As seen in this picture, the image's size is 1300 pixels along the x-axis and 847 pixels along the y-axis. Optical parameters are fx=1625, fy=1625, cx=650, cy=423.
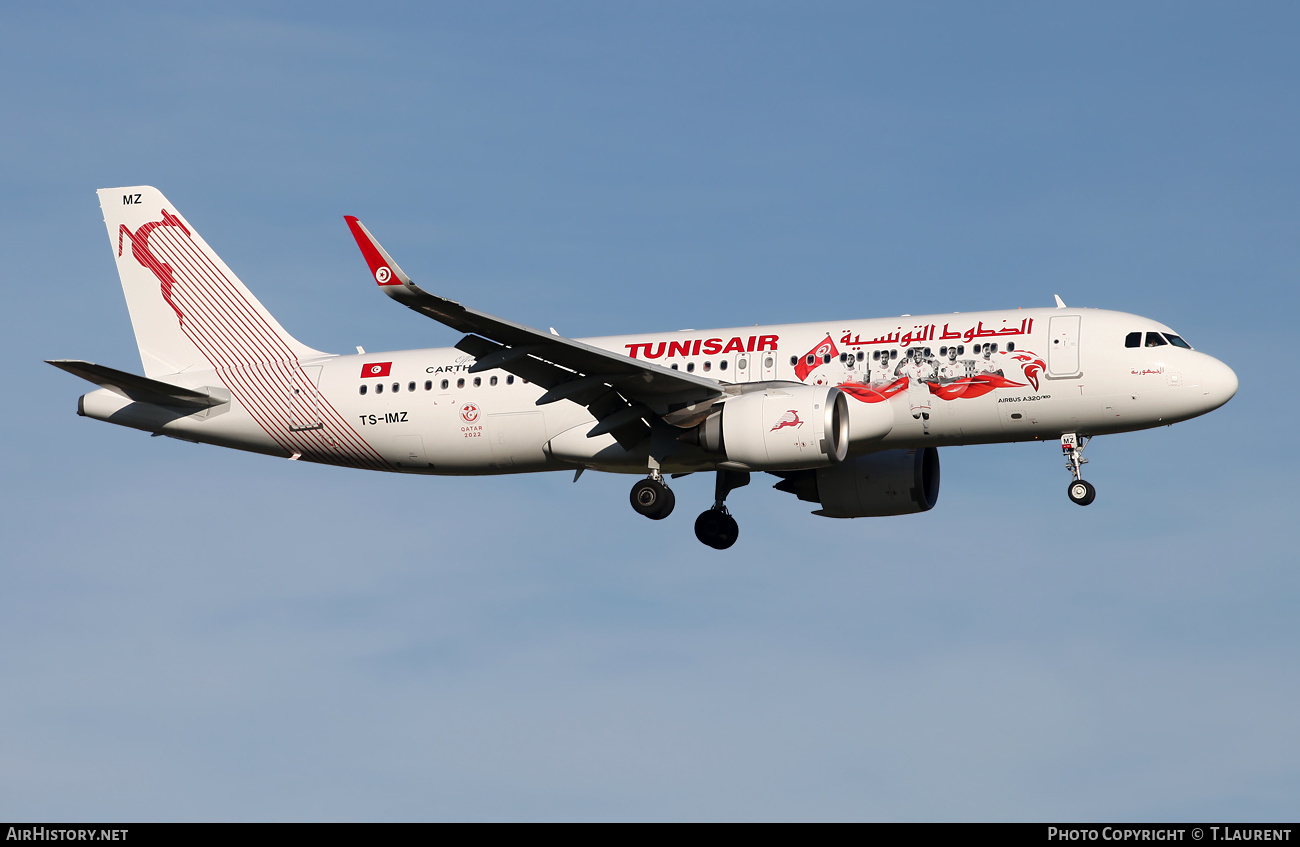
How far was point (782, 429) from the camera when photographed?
35.1 metres

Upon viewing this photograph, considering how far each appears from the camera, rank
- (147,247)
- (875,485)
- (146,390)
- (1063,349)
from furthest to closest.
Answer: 1. (147,247)
2. (875,485)
3. (146,390)
4. (1063,349)

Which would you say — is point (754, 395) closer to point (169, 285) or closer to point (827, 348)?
point (827, 348)

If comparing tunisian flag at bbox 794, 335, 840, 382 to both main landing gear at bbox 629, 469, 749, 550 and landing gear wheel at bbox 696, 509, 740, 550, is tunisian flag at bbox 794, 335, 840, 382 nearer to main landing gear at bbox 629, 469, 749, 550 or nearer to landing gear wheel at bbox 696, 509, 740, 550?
main landing gear at bbox 629, 469, 749, 550

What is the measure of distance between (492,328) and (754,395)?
6.52m

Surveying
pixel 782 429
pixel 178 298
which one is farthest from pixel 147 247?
pixel 782 429

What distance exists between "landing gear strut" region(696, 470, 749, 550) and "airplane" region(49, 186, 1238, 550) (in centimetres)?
6

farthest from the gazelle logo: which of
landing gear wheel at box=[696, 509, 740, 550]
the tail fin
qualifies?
the tail fin

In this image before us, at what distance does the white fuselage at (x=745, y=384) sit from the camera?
3569cm

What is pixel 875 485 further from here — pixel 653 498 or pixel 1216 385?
pixel 1216 385

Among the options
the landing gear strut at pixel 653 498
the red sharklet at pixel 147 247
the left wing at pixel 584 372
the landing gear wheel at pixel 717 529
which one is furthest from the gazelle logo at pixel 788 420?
the red sharklet at pixel 147 247

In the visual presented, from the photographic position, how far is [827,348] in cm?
3700

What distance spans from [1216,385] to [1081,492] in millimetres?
3711

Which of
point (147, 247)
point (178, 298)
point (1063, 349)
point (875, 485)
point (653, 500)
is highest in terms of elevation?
point (147, 247)
